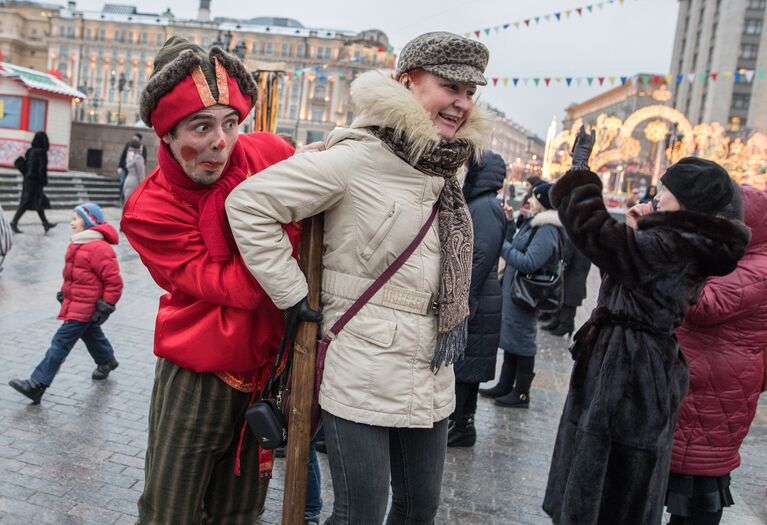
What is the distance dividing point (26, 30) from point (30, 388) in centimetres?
11666

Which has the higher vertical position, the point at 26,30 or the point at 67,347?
the point at 26,30

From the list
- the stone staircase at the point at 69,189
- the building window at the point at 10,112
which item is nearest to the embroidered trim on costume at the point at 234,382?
the stone staircase at the point at 69,189

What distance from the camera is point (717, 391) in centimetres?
317

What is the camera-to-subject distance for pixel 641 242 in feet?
8.88

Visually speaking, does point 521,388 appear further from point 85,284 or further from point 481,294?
point 85,284

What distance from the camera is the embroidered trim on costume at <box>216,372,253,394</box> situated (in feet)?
7.48

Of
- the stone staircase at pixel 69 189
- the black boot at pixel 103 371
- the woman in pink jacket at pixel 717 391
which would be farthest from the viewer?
the stone staircase at pixel 69 189

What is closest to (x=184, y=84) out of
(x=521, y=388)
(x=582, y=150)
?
(x=582, y=150)

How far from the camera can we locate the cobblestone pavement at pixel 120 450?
3568 mm

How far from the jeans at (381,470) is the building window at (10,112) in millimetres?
21335

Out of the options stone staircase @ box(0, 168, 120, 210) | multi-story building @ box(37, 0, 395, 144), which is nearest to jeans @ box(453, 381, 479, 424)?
stone staircase @ box(0, 168, 120, 210)

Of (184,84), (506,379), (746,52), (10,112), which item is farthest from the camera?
(746,52)

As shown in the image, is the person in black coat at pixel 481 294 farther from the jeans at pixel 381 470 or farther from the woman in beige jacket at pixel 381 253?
the jeans at pixel 381 470

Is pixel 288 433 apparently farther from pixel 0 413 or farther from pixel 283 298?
pixel 0 413
